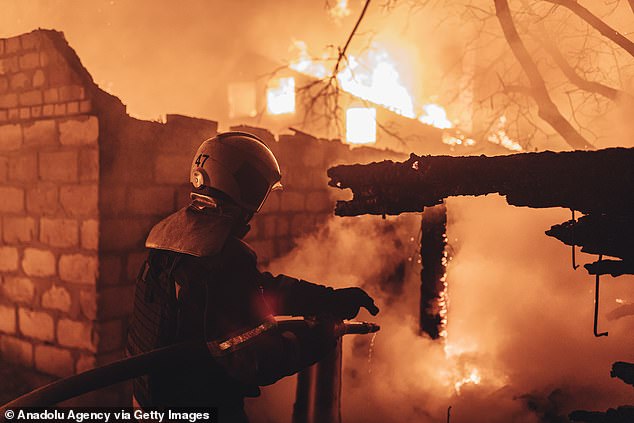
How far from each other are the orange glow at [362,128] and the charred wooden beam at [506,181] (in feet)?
65.5

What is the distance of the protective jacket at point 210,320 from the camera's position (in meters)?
2.45

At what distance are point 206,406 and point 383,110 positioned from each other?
24.9 m

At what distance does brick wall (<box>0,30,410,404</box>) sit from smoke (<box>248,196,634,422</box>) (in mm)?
1888

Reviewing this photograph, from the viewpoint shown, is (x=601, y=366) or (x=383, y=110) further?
(x=383, y=110)

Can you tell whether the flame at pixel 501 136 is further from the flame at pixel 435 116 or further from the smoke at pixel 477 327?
the flame at pixel 435 116

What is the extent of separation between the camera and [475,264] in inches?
332

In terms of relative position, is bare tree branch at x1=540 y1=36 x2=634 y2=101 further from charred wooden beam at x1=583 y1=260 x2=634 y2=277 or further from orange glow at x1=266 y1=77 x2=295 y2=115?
orange glow at x1=266 y1=77 x2=295 y2=115

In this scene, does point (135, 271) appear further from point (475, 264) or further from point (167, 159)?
point (475, 264)

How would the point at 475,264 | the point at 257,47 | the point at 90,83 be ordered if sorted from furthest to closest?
the point at 257,47, the point at 475,264, the point at 90,83

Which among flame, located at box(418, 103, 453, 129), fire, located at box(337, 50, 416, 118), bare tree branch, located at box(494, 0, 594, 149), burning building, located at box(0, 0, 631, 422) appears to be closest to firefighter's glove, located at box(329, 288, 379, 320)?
burning building, located at box(0, 0, 631, 422)

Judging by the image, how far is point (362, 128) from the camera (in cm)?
2348

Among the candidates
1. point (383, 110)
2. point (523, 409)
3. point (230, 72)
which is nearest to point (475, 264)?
point (523, 409)

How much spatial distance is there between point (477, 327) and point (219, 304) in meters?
5.58

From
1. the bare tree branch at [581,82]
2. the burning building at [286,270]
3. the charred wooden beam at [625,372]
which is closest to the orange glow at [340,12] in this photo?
the bare tree branch at [581,82]
